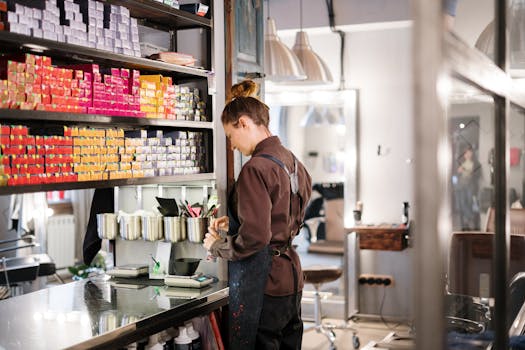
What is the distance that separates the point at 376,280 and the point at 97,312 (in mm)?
4500

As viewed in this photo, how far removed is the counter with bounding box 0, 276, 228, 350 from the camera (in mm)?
2725

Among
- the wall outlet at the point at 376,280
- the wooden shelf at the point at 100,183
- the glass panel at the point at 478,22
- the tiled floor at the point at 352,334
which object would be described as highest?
the glass panel at the point at 478,22

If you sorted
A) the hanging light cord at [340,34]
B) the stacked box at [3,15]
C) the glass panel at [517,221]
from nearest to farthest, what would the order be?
the glass panel at [517,221]
the stacked box at [3,15]
the hanging light cord at [340,34]

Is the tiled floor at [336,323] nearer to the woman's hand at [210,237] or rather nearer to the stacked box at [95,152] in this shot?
the woman's hand at [210,237]

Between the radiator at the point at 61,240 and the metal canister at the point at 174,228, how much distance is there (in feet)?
20.4

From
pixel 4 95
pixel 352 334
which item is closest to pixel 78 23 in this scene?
pixel 4 95

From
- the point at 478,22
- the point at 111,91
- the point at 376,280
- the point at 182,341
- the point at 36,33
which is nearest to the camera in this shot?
the point at 478,22

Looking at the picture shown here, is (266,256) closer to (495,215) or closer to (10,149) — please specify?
(10,149)

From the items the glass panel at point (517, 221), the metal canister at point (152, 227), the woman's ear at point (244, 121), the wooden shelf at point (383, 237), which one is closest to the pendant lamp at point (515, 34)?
the glass panel at point (517, 221)

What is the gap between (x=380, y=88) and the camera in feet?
23.9

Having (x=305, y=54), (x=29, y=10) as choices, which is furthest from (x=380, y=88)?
(x=29, y=10)

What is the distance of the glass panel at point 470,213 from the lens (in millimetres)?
1410

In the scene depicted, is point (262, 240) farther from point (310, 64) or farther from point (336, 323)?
point (336, 323)

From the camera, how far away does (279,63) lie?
223 inches
